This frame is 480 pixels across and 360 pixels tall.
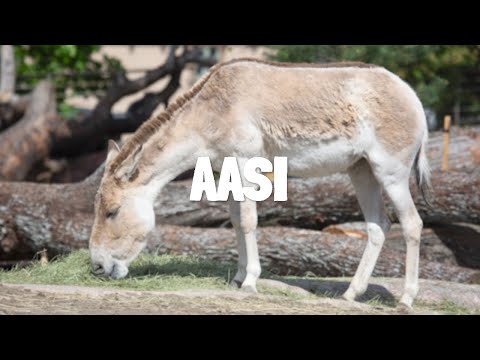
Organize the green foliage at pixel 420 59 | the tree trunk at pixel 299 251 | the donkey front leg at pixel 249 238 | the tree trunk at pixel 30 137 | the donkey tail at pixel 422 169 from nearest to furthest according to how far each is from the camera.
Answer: the donkey front leg at pixel 249 238 → the donkey tail at pixel 422 169 → the tree trunk at pixel 299 251 → the tree trunk at pixel 30 137 → the green foliage at pixel 420 59

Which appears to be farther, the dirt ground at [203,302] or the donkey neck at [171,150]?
the donkey neck at [171,150]

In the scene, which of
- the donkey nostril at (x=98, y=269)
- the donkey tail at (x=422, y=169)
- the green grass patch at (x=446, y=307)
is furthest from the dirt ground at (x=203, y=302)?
Answer: the donkey tail at (x=422, y=169)

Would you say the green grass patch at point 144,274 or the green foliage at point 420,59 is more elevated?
the green foliage at point 420,59

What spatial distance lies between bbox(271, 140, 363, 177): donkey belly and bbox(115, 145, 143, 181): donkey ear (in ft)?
3.74

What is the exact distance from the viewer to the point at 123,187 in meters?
7.32

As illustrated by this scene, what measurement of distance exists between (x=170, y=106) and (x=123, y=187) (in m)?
0.80

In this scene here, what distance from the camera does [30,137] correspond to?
43.4 feet

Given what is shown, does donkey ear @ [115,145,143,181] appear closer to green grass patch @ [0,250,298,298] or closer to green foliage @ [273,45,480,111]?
green grass patch @ [0,250,298,298]

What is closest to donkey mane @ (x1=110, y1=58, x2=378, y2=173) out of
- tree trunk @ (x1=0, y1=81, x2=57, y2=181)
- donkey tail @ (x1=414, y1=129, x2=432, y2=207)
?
donkey tail @ (x1=414, y1=129, x2=432, y2=207)

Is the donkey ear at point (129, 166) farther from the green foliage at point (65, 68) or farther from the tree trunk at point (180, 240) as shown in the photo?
the green foliage at point (65, 68)

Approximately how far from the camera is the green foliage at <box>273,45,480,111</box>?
515 inches

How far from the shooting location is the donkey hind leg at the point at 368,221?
7.15 meters

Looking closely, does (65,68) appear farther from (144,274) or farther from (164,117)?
(164,117)

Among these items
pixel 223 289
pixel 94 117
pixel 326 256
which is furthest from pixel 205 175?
pixel 94 117
